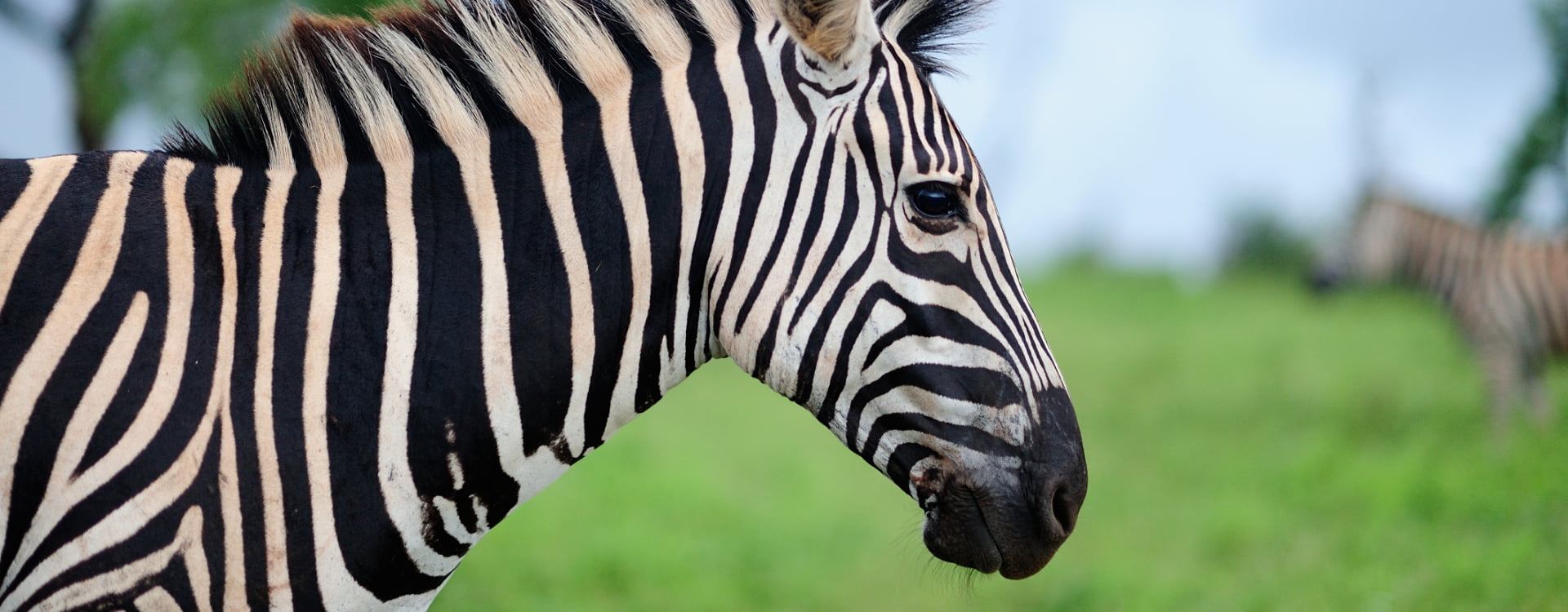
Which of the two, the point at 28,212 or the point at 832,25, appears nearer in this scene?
the point at 28,212

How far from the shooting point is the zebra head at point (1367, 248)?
13094 millimetres

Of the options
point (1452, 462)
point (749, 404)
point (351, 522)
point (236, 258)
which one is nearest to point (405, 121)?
point (236, 258)

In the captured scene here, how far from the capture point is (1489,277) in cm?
1138

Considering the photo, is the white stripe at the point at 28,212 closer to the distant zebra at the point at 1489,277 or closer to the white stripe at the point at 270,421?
the white stripe at the point at 270,421

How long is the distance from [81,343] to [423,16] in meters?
0.93

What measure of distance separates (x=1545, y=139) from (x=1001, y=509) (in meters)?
14.0

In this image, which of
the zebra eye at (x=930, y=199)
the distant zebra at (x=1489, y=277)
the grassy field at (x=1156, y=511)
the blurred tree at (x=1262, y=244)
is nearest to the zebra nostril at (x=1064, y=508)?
the grassy field at (x=1156, y=511)

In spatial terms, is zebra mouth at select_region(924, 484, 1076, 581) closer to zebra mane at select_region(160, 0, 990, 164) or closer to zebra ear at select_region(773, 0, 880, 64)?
zebra ear at select_region(773, 0, 880, 64)

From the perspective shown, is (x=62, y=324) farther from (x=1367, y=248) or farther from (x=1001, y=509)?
(x=1367, y=248)

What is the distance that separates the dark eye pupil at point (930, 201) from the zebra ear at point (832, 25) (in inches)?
12.1

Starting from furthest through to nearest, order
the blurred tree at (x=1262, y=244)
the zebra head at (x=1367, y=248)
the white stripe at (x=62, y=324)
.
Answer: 1. the blurred tree at (x=1262, y=244)
2. the zebra head at (x=1367, y=248)
3. the white stripe at (x=62, y=324)

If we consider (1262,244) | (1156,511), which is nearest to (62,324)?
(1156,511)

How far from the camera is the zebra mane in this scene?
209cm

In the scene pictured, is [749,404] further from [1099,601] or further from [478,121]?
[478,121]
